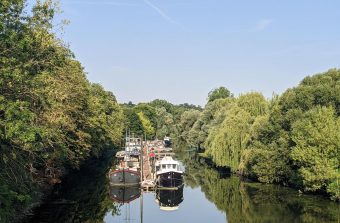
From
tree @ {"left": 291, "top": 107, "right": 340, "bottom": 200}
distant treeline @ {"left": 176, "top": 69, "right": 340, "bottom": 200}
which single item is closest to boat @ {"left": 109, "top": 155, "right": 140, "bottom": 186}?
distant treeline @ {"left": 176, "top": 69, "right": 340, "bottom": 200}

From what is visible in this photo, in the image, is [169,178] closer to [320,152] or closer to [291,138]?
[291,138]

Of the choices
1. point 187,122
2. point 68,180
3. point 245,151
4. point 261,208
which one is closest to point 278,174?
point 245,151

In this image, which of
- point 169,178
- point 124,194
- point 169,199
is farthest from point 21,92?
point 169,178

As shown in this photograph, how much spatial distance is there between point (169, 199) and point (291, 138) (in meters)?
13.5

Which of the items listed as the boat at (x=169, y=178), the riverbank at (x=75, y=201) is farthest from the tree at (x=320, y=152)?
the riverbank at (x=75, y=201)

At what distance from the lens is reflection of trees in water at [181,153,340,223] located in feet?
105

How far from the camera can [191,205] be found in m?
39.7

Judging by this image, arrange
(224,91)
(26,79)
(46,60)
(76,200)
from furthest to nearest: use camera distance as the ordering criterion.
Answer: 1. (224,91)
2. (76,200)
3. (46,60)
4. (26,79)

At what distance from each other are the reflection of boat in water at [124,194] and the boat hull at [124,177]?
655 mm

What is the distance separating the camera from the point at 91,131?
143ft

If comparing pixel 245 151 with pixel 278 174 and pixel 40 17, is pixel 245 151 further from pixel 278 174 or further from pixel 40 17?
pixel 40 17

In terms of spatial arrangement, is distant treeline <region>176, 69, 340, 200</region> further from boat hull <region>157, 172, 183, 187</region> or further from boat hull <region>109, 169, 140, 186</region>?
boat hull <region>109, 169, 140, 186</region>

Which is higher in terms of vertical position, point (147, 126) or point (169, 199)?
point (147, 126)

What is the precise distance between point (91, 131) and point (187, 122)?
68829 mm
